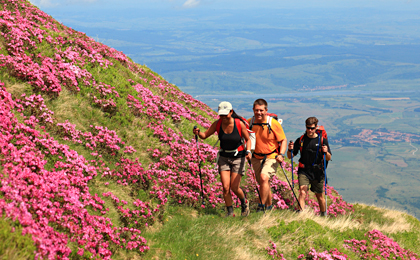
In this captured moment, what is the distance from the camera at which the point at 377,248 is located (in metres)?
10.9

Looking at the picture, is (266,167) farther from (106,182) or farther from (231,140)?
(106,182)

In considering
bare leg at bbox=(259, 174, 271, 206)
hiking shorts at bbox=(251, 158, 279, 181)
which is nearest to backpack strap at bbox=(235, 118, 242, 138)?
hiking shorts at bbox=(251, 158, 279, 181)

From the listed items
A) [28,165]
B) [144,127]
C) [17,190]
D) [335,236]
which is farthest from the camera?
[144,127]

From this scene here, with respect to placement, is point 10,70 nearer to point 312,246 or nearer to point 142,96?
point 142,96

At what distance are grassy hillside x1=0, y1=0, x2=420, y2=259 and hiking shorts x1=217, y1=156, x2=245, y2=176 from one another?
1.57 m

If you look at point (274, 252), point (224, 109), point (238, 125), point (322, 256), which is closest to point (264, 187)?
point (274, 252)

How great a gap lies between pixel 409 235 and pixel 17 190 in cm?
1385

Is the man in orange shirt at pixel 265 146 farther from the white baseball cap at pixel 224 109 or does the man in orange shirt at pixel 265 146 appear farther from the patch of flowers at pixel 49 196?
the patch of flowers at pixel 49 196

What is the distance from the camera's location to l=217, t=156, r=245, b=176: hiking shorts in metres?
9.95

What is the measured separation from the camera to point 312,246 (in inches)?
388

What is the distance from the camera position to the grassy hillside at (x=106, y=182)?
644 cm

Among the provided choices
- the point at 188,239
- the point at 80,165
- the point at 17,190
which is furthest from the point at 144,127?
the point at 17,190

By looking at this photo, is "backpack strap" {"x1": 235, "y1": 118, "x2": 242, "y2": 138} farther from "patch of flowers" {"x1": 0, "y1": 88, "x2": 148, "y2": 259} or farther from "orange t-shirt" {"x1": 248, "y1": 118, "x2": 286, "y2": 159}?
"patch of flowers" {"x1": 0, "y1": 88, "x2": 148, "y2": 259}

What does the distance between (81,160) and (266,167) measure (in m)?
5.53
